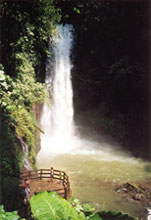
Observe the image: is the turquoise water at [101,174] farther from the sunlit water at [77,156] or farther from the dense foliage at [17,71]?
the dense foliage at [17,71]

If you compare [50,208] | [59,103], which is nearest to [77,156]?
[59,103]

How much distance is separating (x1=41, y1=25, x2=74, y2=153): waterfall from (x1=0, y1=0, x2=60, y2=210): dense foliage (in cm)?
1369

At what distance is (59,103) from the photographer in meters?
27.9

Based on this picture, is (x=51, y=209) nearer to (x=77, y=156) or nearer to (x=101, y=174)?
(x=101, y=174)

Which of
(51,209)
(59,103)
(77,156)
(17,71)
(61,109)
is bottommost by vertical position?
(77,156)

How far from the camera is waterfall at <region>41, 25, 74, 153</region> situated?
89.7ft

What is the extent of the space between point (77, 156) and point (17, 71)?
491 inches

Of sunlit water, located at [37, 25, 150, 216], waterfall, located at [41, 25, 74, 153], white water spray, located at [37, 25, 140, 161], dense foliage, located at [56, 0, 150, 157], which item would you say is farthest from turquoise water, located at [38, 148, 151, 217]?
waterfall, located at [41, 25, 74, 153]

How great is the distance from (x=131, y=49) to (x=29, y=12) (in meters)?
23.9

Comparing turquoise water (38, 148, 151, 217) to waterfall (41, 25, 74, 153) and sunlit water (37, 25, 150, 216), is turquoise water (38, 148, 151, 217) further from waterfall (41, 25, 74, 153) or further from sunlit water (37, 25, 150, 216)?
waterfall (41, 25, 74, 153)

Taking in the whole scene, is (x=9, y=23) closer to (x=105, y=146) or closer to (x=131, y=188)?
(x=131, y=188)

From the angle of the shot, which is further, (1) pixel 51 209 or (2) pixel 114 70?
(2) pixel 114 70

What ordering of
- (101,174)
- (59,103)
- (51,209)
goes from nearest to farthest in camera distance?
(51,209), (101,174), (59,103)

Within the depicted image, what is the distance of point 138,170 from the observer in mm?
16062
